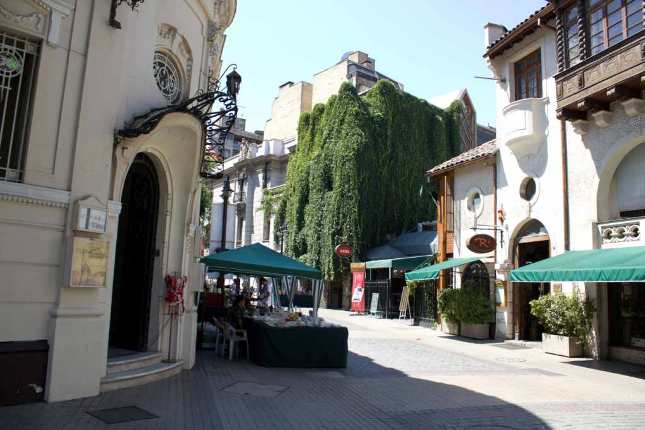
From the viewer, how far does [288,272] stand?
11859 mm

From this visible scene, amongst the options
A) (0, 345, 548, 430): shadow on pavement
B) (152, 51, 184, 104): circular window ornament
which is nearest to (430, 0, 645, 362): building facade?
(0, 345, 548, 430): shadow on pavement

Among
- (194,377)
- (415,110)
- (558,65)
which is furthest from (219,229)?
(415,110)

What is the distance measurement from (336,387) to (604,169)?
31.9ft

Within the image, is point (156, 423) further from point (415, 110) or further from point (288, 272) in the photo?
point (415, 110)

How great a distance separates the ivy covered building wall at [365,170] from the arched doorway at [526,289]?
49.7 ft

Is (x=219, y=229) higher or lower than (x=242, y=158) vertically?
lower

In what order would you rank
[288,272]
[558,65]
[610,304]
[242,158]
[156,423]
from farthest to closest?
[242,158], [558,65], [610,304], [288,272], [156,423]

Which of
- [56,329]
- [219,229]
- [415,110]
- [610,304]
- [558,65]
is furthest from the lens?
[415,110]

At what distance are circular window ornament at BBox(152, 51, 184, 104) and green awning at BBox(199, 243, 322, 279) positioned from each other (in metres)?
3.49

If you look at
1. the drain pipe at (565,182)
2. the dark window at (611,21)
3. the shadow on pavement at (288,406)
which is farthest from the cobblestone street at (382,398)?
the dark window at (611,21)

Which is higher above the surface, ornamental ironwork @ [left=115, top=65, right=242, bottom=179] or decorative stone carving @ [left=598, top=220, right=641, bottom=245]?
ornamental ironwork @ [left=115, top=65, right=242, bottom=179]

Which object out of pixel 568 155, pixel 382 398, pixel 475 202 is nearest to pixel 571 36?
pixel 568 155

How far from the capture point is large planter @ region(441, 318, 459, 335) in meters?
19.3

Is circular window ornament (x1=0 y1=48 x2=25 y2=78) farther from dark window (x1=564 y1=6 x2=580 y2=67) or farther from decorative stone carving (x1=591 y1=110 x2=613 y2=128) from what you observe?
dark window (x1=564 y1=6 x2=580 y2=67)
